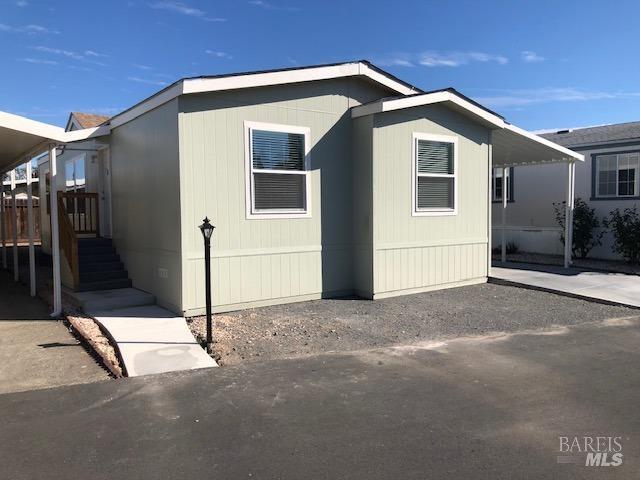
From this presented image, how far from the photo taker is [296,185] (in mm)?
7938

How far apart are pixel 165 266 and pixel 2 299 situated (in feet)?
12.2

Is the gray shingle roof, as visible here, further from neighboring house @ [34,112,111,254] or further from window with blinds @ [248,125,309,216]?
neighboring house @ [34,112,111,254]

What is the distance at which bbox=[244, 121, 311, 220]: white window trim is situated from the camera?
7.42 meters

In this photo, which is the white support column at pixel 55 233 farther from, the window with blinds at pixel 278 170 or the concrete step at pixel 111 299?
the window with blinds at pixel 278 170

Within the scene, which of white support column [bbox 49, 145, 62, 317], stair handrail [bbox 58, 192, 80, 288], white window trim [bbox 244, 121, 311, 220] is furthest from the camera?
stair handrail [bbox 58, 192, 80, 288]

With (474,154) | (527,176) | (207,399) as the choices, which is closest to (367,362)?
(207,399)

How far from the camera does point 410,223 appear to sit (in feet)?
28.6

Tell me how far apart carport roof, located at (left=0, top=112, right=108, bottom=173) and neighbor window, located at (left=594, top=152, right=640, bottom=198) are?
12299mm

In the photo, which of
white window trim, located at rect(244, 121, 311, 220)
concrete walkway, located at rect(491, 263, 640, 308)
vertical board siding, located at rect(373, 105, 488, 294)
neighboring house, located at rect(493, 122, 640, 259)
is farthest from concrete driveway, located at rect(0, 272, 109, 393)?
neighboring house, located at rect(493, 122, 640, 259)

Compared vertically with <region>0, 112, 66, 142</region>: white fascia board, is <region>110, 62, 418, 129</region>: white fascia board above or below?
above

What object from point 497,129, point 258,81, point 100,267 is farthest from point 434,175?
point 100,267

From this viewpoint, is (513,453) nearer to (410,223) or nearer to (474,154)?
(410,223)

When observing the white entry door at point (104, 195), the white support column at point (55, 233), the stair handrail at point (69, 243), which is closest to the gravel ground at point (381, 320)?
the white support column at point (55, 233)

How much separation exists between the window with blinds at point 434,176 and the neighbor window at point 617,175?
6.61 m
